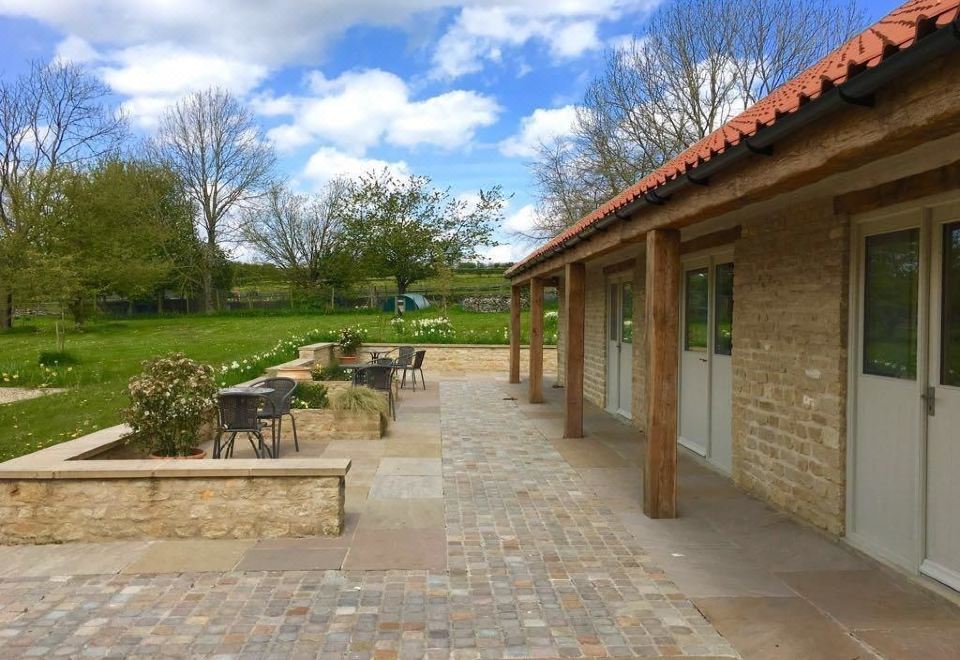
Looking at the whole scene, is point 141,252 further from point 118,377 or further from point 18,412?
point 18,412

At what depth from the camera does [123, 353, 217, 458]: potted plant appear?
5512 millimetres

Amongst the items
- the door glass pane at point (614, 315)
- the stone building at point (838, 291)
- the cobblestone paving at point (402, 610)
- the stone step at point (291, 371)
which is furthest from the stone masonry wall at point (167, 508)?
the door glass pane at point (614, 315)

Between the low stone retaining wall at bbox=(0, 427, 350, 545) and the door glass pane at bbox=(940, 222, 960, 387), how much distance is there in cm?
355

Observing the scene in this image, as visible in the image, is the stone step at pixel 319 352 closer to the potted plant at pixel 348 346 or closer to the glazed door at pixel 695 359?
the potted plant at pixel 348 346

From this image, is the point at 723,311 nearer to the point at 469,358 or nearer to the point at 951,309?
the point at 951,309

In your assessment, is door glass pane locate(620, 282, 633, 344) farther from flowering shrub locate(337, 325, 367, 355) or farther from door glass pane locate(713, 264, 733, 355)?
flowering shrub locate(337, 325, 367, 355)

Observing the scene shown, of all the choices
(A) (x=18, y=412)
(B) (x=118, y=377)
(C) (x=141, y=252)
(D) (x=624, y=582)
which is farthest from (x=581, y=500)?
(C) (x=141, y=252)

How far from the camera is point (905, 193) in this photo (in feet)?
13.0

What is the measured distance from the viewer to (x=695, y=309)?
24.1ft

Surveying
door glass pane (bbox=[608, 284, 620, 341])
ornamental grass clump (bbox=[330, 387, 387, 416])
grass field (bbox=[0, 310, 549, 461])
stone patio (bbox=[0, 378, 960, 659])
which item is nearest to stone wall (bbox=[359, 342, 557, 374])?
grass field (bbox=[0, 310, 549, 461])

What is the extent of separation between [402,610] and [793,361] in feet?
10.8

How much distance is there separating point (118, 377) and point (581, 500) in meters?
10.9

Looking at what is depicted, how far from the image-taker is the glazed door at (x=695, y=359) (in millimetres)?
7047

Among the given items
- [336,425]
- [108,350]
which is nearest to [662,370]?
[336,425]
